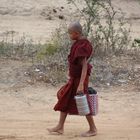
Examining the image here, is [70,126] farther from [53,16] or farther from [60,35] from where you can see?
[53,16]

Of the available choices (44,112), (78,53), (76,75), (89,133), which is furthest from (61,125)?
(44,112)

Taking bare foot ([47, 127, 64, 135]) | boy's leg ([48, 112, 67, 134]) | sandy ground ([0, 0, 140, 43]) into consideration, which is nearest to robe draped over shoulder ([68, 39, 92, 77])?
boy's leg ([48, 112, 67, 134])

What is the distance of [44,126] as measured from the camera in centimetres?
645

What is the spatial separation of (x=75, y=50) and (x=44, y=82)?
2.62 m

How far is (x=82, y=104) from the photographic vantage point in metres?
5.88

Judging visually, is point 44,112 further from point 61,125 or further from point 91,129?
point 91,129

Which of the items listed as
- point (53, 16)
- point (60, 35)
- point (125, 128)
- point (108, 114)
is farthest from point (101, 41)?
point (53, 16)

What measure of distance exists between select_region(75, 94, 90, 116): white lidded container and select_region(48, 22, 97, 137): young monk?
77 mm

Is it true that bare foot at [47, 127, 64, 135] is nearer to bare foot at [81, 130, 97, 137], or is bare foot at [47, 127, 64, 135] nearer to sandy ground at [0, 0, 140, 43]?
bare foot at [81, 130, 97, 137]

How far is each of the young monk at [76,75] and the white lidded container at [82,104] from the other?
0.25 ft

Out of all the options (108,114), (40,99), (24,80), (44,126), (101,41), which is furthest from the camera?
(101,41)

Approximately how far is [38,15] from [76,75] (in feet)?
47.0

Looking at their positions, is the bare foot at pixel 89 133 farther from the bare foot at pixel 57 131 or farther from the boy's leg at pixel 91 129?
the bare foot at pixel 57 131

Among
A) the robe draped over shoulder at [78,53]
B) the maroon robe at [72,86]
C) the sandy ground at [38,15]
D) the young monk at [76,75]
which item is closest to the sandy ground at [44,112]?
the young monk at [76,75]
